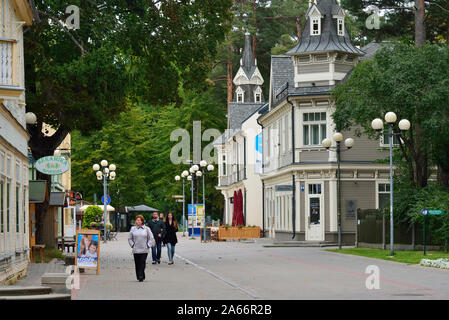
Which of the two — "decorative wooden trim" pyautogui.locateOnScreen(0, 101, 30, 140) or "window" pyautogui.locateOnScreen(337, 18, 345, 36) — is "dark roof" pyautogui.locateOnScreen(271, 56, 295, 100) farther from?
"decorative wooden trim" pyautogui.locateOnScreen(0, 101, 30, 140)

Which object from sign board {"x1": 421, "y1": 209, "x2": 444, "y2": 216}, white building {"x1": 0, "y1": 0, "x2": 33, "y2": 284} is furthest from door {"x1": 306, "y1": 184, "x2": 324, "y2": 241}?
white building {"x1": 0, "y1": 0, "x2": 33, "y2": 284}

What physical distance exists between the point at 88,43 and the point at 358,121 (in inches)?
470

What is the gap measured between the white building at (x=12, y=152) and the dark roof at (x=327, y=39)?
24171 mm

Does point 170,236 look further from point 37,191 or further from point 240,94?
point 240,94

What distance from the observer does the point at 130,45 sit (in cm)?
3120

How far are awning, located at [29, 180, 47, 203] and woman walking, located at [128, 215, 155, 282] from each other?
891 cm

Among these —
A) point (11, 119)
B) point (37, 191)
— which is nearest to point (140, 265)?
point (11, 119)

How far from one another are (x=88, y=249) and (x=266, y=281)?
19.5 ft

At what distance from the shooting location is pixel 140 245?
72.5 ft

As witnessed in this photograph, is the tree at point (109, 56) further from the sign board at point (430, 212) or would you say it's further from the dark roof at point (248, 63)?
the dark roof at point (248, 63)

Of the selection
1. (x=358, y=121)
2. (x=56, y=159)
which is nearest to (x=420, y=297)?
(x=56, y=159)

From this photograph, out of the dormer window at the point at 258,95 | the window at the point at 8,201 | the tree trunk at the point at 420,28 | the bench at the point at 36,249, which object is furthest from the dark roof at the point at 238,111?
the window at the point at 8,201

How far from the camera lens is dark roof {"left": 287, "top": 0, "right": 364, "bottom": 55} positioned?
48.3 meters
